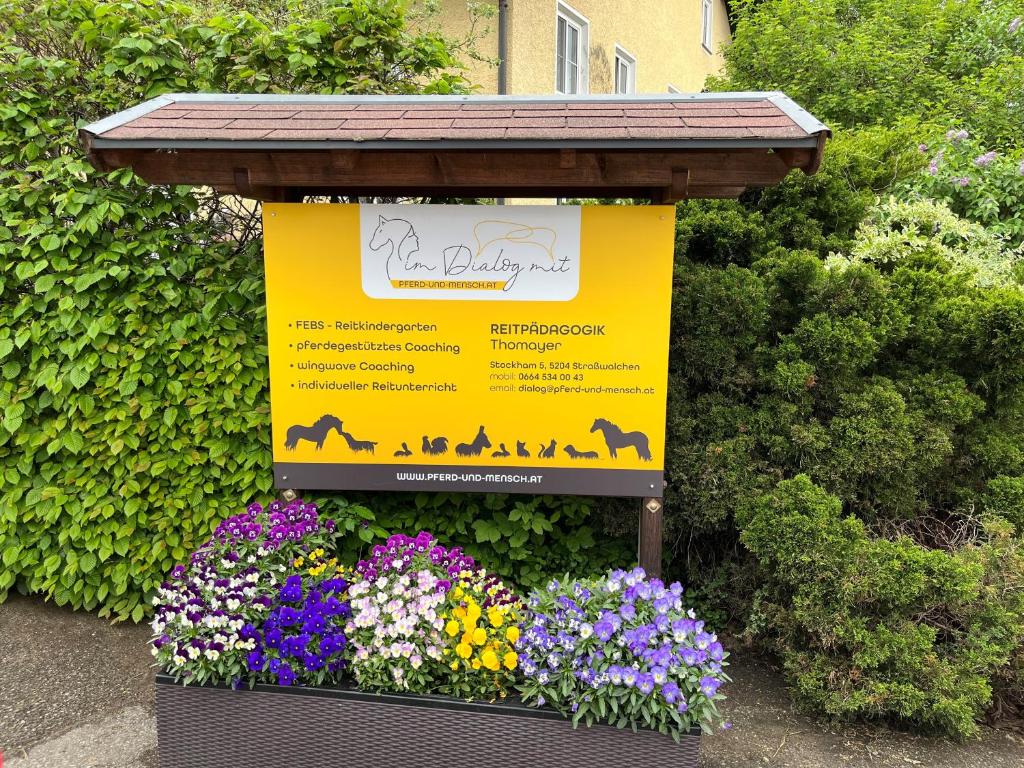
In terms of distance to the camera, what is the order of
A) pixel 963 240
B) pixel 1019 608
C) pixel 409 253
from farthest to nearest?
pixel 963 240 < pixel 409 253 < pixel 1019 608

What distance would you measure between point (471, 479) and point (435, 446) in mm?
A: 225

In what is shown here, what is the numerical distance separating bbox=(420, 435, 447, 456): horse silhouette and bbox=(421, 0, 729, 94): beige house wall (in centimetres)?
212

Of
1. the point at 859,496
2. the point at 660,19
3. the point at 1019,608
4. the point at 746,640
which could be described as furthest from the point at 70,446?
the point at 660,19

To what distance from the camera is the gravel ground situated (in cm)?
266

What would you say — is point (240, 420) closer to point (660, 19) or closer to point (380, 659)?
point (380, 659)

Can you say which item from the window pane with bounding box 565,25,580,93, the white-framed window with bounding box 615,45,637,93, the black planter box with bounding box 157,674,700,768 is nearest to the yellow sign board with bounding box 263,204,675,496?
the black planter box with bounding box 157,674,700,768

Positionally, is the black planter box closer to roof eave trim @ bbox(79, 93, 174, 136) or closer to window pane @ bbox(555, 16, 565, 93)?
roof eave trim @ bbox(79, 93, 174, 136)

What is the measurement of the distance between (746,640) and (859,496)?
36.1 inches

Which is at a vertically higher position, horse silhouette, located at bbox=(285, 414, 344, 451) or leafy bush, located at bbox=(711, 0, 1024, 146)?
leafy bush, located at bbox=(711, 0, 1024, 146)

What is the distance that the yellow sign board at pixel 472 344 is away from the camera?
9.57 ft

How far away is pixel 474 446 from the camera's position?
10.0 feet

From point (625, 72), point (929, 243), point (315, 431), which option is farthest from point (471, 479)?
point (625, 72)

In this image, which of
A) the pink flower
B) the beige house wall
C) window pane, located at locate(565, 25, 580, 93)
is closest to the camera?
the pink flower

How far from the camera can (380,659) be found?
237 cm
